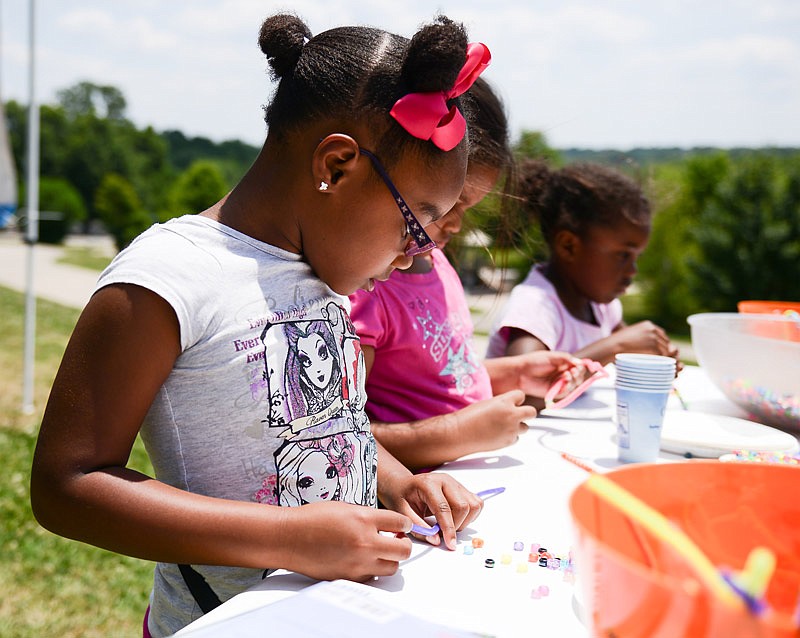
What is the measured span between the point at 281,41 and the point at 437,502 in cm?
68

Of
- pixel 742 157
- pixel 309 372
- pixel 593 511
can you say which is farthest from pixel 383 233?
pixel 742 157

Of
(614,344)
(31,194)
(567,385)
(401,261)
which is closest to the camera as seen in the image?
(401,261)

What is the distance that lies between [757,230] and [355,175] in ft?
34.1

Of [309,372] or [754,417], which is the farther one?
[754,417]

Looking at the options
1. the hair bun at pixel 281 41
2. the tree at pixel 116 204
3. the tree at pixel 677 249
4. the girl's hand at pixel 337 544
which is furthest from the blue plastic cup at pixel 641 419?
the tree at pixel 116 204

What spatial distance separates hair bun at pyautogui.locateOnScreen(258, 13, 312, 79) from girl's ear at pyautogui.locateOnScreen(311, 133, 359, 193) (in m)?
0.15

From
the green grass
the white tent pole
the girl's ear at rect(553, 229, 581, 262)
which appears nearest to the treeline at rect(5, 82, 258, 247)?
the green grass

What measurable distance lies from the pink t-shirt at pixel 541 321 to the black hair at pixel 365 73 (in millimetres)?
1146

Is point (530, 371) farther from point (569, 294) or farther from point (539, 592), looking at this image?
point (539, 592)

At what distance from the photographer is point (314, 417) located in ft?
3.26

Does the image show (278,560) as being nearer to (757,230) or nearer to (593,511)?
(593,511)

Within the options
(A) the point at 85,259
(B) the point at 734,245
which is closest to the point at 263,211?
(B) the point at 734,245

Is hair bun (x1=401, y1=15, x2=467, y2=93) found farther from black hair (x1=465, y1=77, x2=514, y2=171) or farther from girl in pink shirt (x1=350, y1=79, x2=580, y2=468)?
black hair (x1=465, y1=77, x2=514, y2=171)

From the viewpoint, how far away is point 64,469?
778mm
